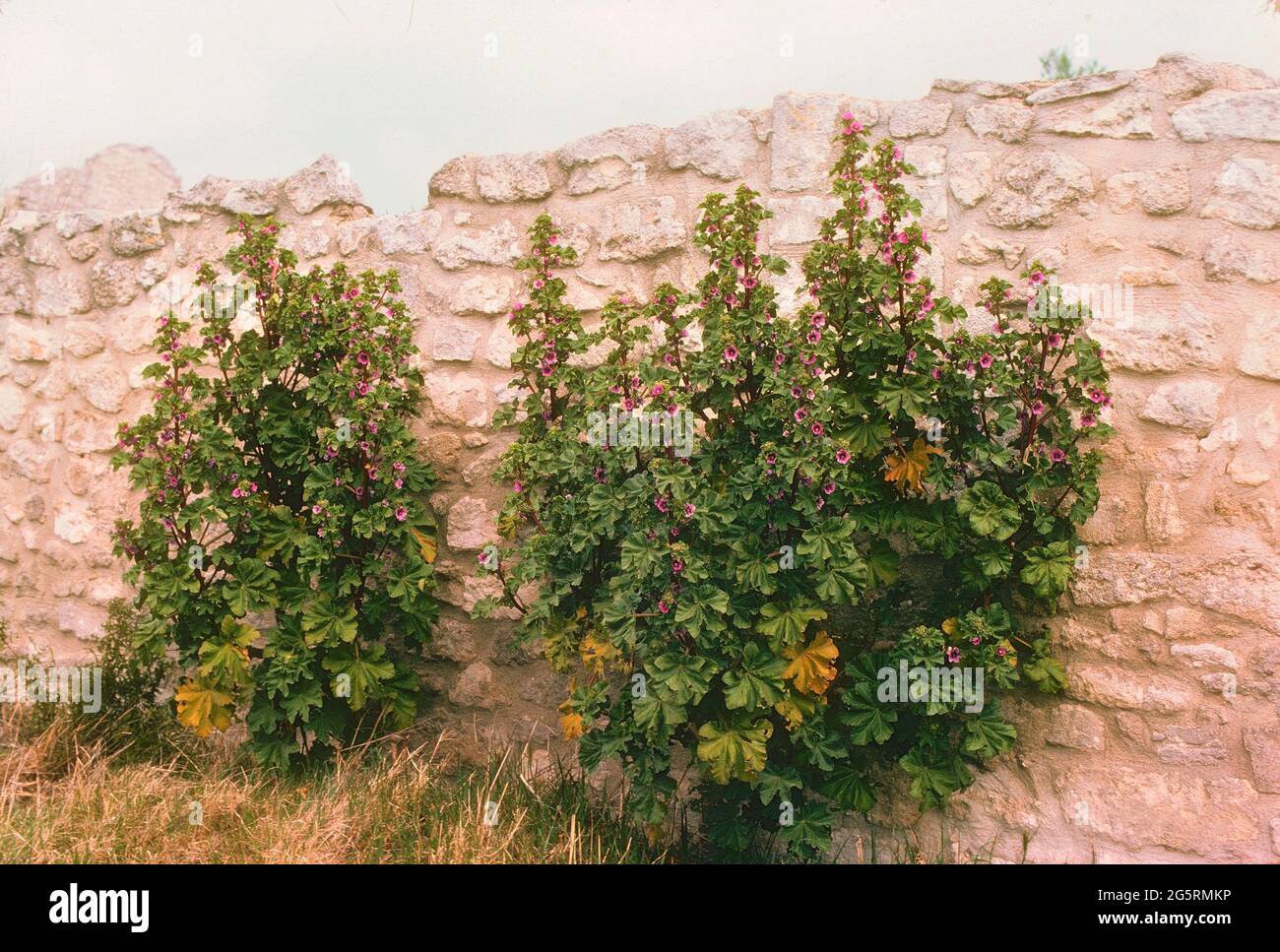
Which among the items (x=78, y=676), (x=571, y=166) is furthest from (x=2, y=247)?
(x=571, y=166)

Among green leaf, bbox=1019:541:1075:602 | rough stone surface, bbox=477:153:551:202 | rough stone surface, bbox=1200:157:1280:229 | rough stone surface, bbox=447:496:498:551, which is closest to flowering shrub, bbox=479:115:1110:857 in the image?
green leaf, bbox=1019:541:1075:602

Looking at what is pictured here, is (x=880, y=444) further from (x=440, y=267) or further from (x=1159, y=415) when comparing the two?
(x=440, y=267)

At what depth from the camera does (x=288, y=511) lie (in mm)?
3645

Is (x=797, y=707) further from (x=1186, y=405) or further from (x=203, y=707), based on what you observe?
(x=203, y=707)

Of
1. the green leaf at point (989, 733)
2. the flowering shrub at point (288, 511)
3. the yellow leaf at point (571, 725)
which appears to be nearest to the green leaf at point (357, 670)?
the flowering shrub at point (288, 511)

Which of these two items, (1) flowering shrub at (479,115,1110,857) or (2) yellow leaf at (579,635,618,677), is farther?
(2) yellow leaf at (579,635,618,677)

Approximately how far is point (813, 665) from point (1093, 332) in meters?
1.30

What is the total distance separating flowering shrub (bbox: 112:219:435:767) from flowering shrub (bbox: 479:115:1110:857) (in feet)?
2.45

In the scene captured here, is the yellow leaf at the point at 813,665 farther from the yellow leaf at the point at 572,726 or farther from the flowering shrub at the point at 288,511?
the flowering shrub at the point at 288,511

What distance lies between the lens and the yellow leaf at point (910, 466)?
3.11 metres

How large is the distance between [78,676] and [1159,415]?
4.09 meters

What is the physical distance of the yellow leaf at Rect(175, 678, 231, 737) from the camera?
357 centimetres

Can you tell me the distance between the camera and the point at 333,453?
356cm

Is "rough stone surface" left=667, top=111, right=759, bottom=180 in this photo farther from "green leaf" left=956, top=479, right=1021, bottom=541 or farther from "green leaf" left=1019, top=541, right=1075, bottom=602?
"green leaf" left=1019, top=541, right=1075, bottom=602
